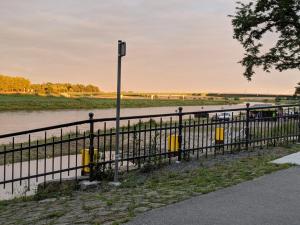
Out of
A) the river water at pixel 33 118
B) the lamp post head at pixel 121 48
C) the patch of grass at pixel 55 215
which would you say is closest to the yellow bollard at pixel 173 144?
the lamp post head at pixel 121 48

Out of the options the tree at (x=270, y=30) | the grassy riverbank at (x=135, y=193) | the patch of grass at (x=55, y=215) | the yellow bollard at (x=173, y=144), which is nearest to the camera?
the grassy riverbank at (x=135, y=193)

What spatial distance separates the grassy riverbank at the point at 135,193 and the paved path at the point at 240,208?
0.85 ft

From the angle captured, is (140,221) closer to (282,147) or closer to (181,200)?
(181,200)

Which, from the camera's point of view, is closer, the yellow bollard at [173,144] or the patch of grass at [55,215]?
the patch of grass at [55,215]

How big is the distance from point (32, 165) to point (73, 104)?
305 feet

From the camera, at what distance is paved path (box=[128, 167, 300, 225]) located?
501 centimetres

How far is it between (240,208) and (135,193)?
5.91 feet

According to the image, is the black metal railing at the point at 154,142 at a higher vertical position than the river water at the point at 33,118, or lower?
higher

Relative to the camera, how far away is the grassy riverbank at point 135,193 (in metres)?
5.66

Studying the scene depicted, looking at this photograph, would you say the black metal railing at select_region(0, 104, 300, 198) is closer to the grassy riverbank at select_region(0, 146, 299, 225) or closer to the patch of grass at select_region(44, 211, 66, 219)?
the grassy riverbank at select_region(0, 146, 299, 225)

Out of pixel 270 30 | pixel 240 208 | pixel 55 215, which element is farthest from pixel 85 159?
pixel 270 30

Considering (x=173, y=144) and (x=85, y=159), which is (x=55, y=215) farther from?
(x=173, y=144)

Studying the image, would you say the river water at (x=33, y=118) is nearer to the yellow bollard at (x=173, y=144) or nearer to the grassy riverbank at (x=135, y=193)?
the yellow bollard at (x=173, y=144)

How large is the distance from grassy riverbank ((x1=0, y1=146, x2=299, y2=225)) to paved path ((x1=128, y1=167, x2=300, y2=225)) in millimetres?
259
